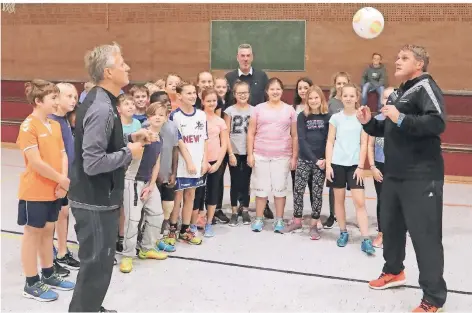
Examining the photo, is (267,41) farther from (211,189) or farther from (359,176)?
(359,176)

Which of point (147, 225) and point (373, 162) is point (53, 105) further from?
point (373, 162)

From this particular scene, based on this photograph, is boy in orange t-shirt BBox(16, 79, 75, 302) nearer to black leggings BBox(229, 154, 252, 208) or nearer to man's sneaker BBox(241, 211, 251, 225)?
black leggings BBox(229, 154, 252, 208)

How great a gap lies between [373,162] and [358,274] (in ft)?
3.69

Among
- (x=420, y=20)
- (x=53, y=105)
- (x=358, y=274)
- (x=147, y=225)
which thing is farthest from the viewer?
(x=420, y=20)

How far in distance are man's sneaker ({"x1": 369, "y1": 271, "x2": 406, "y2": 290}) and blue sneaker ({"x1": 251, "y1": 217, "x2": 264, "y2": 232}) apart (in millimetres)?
1549

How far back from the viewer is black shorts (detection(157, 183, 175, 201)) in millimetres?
4398

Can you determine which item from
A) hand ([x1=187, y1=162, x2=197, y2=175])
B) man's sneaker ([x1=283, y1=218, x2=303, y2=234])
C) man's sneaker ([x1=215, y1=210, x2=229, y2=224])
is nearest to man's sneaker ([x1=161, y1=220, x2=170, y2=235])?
hand ([x1=187, y1=162, x2=197, y2=175])

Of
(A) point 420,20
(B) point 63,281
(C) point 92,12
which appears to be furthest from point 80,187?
(C) point 92,12

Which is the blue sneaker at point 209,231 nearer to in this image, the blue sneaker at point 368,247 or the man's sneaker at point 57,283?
the blue sneaker at point 368,247

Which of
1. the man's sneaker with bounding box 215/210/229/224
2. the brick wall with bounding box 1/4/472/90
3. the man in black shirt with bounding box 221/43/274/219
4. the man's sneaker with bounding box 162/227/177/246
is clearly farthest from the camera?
the brick wall with bounding box 1/4/472/90

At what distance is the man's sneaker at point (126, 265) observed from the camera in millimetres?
3861

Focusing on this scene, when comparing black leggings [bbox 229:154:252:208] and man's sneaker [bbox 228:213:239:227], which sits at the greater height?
black leggings [bbox 229:154:252:208]

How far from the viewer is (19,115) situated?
10.6 m

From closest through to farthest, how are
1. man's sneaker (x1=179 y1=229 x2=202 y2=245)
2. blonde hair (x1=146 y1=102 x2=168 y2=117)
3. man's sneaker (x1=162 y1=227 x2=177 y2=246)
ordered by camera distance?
blonde hair (x1=146 y1=102 x2=168 y2=117) → man's sneaker (x1=162 y1=227 x2=177 y2=246) → man's sneaker (x1=179 y1=229 x2=202 y2=245)
